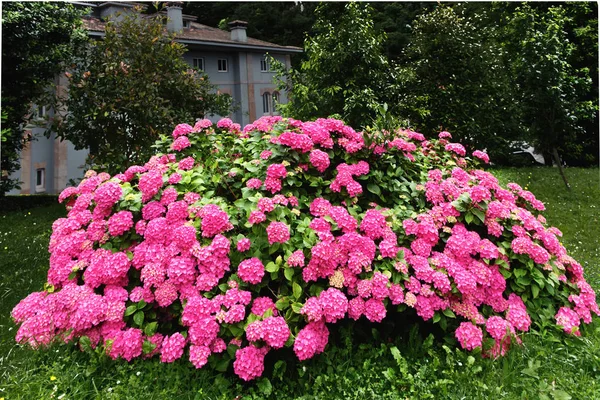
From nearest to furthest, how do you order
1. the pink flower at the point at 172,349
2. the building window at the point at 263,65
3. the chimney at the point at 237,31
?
the pink flower at the point at 172,349 < the chimney at the point at 237,31 < the building window at the point at 263,65

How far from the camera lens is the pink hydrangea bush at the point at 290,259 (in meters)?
2.73

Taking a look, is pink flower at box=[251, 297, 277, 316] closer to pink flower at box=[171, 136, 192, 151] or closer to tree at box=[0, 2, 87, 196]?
pink flower at box=[171, 136, 192, 151]

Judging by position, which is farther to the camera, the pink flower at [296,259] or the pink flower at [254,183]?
the pink flower at [254,183]

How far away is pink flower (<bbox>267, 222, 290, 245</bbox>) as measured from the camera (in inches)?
111

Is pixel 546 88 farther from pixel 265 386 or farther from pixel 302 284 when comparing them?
pixel 265 386

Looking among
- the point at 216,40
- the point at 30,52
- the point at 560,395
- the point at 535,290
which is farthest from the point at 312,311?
the point at 216,40

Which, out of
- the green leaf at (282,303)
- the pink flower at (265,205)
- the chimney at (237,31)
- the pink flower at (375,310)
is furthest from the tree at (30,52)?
the chimney at (237,31)

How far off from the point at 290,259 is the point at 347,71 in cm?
835

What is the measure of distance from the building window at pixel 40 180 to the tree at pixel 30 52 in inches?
409

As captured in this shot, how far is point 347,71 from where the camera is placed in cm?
1024

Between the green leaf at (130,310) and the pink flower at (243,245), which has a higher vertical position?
the pink flower at (243,245)

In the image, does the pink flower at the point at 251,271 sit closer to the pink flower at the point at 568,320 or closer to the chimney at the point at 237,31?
the pink flower at the point at 568,320

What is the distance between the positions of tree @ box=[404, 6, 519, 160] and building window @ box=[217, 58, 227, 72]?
15.6 metres

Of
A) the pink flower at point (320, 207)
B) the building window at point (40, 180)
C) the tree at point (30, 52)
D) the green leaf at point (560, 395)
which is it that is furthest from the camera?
the building window at point (40, 180)
